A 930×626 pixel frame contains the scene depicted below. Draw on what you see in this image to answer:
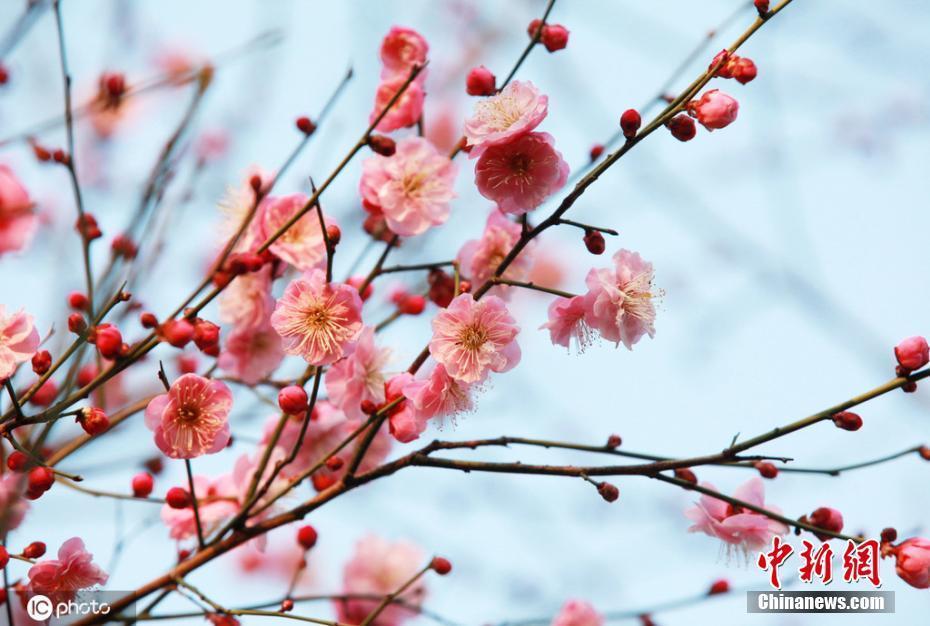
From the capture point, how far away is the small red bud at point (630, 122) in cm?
144

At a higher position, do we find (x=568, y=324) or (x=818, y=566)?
(x=568, y=324)

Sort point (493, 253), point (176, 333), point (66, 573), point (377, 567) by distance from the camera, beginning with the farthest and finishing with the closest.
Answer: point (377, 567), point (493, 253), point (66, 573), point (176, 333)

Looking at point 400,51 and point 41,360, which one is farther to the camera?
point 400,51

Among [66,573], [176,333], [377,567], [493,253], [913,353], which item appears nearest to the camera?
[176,333]

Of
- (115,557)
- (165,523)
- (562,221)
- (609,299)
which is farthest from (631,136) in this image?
(115,557)

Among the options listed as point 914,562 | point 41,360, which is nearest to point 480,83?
point 41,360

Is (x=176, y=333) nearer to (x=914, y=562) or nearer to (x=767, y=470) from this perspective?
(x=767, y=470)

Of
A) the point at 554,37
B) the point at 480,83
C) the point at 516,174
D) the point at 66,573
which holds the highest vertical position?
the point at 554,37

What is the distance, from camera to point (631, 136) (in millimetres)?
1449

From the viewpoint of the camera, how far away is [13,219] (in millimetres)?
1310

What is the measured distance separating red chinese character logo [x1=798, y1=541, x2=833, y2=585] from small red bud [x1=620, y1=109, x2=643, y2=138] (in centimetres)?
90

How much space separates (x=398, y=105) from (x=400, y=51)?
0.20 meters

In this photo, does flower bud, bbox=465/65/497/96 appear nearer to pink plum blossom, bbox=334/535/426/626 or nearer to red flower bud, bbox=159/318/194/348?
red flower bud, bbox=159/318/194/348

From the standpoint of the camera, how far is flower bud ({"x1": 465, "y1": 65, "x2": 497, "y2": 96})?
64.9 inches
